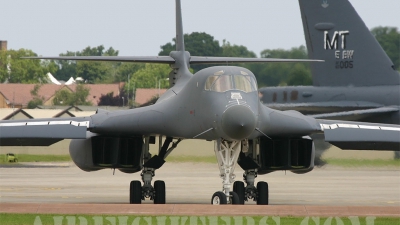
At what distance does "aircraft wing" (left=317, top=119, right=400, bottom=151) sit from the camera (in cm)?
1820

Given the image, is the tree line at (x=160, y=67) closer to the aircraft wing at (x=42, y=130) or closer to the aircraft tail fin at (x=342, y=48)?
the aircraft tail fin at (x=342, y=48)

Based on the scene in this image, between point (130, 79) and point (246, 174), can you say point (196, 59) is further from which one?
point (130, 79)

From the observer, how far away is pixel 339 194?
2081cm

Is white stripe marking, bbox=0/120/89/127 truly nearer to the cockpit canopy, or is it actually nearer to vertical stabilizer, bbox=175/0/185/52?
the cockpit canopy

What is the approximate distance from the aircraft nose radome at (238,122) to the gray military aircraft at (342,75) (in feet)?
48.5

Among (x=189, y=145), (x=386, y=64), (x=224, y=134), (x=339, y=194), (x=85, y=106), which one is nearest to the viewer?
(x=224, y=134)

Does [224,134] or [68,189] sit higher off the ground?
[224,134]

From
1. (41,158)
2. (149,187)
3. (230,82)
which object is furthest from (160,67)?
(230,82)

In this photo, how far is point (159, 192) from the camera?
18.5 metres

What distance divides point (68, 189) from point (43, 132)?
4767 millimetres

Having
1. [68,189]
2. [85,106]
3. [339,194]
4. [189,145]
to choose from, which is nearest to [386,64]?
[189,145]

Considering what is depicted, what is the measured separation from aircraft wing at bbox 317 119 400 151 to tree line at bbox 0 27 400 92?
1944cm

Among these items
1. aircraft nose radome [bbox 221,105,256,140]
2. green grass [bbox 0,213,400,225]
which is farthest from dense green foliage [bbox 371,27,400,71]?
green grass [bbox 0,213,400,225]

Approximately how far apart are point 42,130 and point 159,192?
2.64 m
